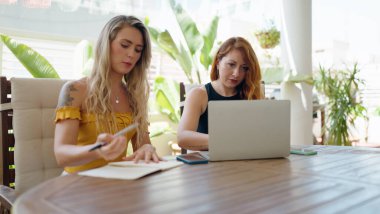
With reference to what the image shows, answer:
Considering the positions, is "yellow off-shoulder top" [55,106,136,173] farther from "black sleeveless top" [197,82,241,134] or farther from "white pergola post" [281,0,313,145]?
"white pergola post" [281,0,313,145]

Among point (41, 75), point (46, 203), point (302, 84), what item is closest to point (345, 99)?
point (302, 84)

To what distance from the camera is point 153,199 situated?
0.78 meters

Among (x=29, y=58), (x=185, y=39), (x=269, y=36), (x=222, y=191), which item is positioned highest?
(x=269, y=36)

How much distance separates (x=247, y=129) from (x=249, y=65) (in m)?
0.78

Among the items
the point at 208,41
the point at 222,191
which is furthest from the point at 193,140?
the point at 208,41

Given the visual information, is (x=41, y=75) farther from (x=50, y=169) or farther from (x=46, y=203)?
(x=46, y=203)

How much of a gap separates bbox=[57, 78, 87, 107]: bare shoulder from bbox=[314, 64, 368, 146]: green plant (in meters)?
3.29

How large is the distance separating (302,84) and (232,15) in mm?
1423

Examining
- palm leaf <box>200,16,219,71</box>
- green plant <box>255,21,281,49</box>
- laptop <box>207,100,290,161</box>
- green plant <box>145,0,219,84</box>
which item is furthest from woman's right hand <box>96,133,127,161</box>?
green plant <box>255,21,281,49</box>

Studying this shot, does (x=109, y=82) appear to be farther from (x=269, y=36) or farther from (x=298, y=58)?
(x=269, y=36)

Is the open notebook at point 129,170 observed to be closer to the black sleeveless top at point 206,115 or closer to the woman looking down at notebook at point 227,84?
the woman looking down at notebook at point 227,84

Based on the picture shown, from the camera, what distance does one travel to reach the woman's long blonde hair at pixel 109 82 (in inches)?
59.0

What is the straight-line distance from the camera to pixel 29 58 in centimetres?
270

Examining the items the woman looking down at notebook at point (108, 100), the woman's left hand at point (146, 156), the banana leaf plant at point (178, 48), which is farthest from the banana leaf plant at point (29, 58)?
the woman's left hand at point (146, 156)
